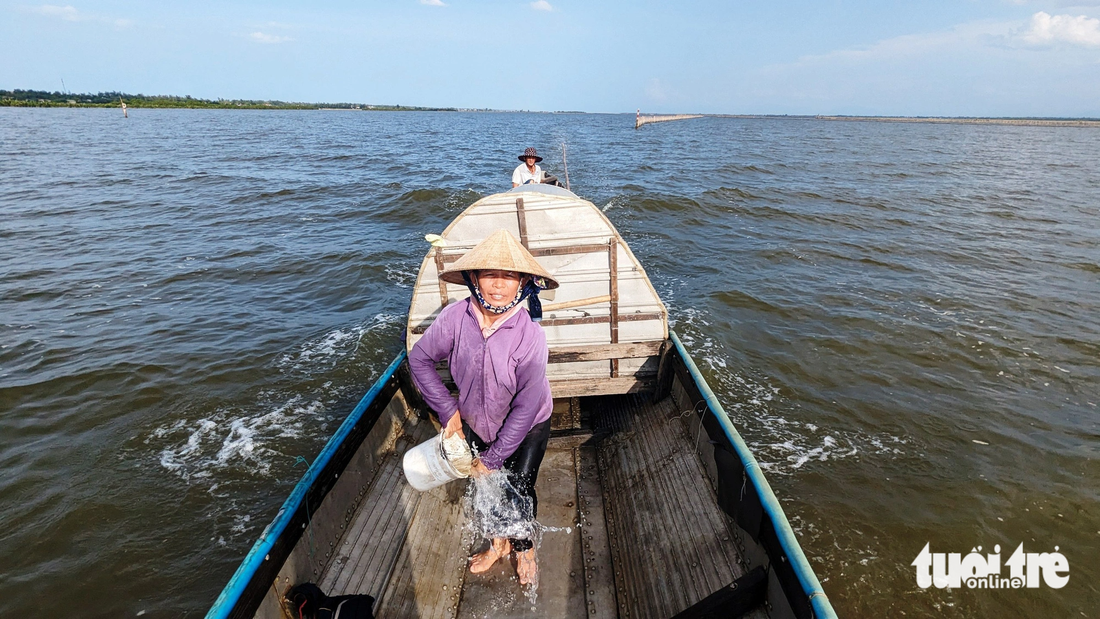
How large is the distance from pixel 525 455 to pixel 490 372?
2.65 ft

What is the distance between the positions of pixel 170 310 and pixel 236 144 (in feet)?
129

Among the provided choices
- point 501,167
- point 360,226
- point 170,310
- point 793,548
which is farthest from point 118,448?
point 501,167

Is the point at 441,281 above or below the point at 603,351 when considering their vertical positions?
above

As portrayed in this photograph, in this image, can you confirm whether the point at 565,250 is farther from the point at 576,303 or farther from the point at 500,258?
Result: the point at 500,258

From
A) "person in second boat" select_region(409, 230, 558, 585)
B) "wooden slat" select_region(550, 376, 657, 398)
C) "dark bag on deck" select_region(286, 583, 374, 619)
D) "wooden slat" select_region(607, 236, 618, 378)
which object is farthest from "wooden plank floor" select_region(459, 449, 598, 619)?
"wooden slat" select_region(607, 236, 618, 378)

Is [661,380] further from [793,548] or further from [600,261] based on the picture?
[793,548]

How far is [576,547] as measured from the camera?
13.8ft

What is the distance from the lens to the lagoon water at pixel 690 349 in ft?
17.5

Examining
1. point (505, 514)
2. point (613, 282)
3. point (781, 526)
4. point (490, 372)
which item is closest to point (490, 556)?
point (505, 514)

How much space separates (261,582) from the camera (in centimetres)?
285

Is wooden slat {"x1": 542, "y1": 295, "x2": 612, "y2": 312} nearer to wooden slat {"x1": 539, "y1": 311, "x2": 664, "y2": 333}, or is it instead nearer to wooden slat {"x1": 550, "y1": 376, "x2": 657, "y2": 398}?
wooden slat {"x1": 539, "y1": 311, "x2": 664, "y2": 333}

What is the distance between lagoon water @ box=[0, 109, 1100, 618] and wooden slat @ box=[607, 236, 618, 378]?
3.00 metres

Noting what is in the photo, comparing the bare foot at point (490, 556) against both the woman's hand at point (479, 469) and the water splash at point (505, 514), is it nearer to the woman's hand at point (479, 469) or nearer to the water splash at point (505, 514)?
the water splash at point (505, 514)

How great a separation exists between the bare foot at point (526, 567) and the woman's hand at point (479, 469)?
103 centimetres
